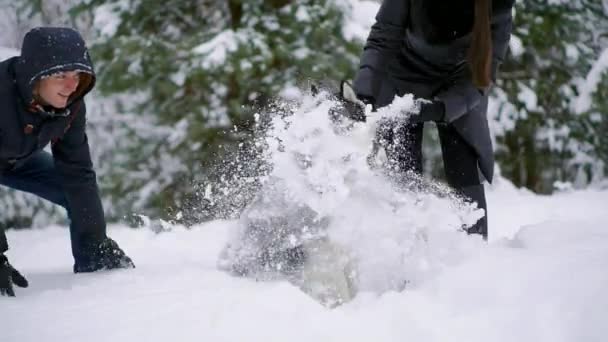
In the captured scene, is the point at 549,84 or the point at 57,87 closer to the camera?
the point at 57,87

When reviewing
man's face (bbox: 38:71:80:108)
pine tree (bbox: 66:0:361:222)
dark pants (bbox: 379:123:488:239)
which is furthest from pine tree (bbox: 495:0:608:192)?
man's face (bbox: 38:71:80:108)

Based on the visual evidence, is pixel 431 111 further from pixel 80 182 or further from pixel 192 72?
pixel 192 72

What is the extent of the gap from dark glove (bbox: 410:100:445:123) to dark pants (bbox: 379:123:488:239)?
130mm

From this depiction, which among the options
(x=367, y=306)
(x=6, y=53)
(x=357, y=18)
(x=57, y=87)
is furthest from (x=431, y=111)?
(x=6, y=53)

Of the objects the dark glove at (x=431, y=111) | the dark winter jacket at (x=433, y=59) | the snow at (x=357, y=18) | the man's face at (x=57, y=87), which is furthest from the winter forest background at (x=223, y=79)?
the dark glove at (x=431, y=111)

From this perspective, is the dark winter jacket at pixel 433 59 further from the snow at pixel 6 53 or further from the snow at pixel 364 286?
the snow at pixel 6 53

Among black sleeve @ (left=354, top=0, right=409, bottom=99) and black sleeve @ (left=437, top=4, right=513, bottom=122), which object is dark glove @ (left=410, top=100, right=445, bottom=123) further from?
black sleeve @ (left=354, top=0, right=409, bottom=99)

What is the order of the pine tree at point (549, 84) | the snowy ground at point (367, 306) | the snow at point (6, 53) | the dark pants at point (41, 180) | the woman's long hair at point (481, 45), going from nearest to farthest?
the snowy ground at point (367, 306) → the woman's long hair at point (481, 45) → the dark pants at point (41, 180) → the snow at point (6, 53) → the pine tree at point (549, 84)

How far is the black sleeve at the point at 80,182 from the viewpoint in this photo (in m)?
2.50

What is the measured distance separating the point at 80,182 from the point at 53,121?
1.06 ft

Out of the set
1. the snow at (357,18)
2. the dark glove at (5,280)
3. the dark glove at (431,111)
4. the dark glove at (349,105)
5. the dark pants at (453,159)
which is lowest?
the snow at (357,18)

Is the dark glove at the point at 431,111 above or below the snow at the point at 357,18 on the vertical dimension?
above

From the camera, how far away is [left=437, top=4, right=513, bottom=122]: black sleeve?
223 centimetres

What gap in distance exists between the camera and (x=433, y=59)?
2.35 m
